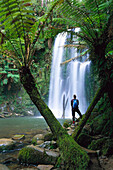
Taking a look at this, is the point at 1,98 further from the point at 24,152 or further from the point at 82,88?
→ the point at 24,152

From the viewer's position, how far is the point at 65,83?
1602 cm

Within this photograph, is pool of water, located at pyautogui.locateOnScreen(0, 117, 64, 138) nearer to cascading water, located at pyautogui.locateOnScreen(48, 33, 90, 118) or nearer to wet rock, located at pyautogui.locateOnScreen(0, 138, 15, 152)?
wet rock, located at pyautogui.locateOnScreen(0, 138, 15, 152)

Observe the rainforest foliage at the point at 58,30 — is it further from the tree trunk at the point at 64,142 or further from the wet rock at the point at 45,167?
the wet rock at the point at 45,167

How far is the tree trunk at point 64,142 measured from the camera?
2010mm

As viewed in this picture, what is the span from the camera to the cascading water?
14.2 m

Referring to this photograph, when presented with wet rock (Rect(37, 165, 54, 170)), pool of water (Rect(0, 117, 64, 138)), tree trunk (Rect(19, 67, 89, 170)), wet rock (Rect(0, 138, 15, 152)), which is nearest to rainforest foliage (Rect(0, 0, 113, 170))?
tree trunk (Rect(19, 67, 89, 170))

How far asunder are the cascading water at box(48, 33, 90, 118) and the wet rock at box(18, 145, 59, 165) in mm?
10593

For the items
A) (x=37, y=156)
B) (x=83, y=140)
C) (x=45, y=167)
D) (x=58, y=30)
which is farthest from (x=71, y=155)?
(x=58, y=30)

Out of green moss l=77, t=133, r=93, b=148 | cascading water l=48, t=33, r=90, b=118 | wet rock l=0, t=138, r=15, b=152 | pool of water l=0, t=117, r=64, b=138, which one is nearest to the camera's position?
green moss l=77, t=133, r=93, b=148

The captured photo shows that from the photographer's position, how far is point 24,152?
2.45 m

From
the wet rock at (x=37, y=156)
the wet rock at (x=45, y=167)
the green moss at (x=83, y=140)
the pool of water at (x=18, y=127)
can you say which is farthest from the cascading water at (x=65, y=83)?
the wet rock at (x=45, y=167)

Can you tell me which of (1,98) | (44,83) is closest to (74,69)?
(44,83)

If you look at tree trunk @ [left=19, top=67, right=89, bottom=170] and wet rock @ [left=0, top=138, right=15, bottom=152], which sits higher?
tree trunk @ [left=19, top=67, right=89, bottom=170]

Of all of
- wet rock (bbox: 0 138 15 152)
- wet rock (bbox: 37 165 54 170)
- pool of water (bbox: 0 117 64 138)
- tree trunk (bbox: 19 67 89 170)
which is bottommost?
pool of water (bbox: 0 117 64 138)
